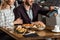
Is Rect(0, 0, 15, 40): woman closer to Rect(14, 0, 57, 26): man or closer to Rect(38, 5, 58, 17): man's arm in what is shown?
Rect(14, 0, 57, 26): man

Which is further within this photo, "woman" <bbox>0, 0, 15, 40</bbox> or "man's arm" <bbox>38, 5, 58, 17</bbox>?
"man's arm" <bbox>38, 5, 58, 17</bbox>

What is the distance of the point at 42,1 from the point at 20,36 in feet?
9.76

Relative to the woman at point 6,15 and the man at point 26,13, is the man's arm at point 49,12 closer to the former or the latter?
the man at point 26,13

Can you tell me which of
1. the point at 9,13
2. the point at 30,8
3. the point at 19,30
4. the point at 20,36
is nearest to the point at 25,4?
the point at 30,8

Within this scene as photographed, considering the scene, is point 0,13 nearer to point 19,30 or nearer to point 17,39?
point 19,30

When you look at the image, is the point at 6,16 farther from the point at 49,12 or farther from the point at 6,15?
the point at 49,12

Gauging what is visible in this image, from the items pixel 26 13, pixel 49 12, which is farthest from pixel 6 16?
pixel 49 12

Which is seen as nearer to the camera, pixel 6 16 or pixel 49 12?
pixel 6 16

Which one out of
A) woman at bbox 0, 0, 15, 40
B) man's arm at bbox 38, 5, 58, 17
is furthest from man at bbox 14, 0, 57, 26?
woman at bbox 0, 0, 15, 40

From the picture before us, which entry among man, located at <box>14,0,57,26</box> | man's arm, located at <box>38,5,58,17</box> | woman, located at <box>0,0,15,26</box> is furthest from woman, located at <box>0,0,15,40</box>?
man's arm, located at <box>38,5,58,17</box>

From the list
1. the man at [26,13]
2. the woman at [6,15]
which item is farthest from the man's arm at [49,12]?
the woman at [6,15]

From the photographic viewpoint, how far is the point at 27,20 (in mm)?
3500

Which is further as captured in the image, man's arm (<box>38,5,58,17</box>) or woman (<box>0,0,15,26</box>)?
man's arm (<box>38,5,58,17</box>)

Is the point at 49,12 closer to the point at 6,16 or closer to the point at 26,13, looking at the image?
the point at 26,13
